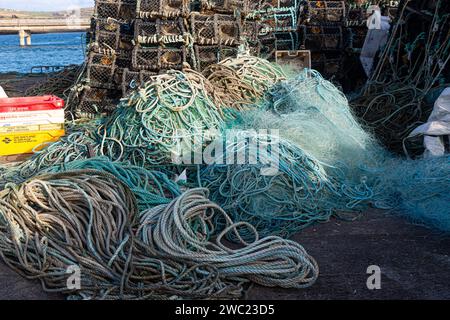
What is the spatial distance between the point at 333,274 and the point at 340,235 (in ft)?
2.04

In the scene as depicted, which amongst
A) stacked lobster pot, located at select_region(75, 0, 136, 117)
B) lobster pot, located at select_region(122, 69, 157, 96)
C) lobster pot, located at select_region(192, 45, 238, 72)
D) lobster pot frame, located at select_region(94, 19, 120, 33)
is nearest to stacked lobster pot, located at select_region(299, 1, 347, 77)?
lobster pot, located at select_region(192, 45, 238, 72)

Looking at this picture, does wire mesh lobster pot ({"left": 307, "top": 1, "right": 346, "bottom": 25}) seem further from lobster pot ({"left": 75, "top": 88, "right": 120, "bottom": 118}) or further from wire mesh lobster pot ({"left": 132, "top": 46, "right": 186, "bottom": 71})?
lobster pot ({"left": 75, "top": 88, "right": 120, "bottom": 118})

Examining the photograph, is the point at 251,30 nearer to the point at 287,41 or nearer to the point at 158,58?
the point at 287,41

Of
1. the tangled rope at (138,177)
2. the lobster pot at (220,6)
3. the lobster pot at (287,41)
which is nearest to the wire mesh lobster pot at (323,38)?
the lobster pot at (287,41)

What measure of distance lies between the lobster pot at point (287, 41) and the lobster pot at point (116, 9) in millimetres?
2762

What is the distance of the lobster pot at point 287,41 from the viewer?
9.12 metres

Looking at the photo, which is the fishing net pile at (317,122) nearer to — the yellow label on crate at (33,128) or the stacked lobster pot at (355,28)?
the yellow label on crate at (33,128)

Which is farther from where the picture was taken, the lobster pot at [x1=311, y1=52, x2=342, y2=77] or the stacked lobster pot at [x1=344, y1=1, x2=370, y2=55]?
the lobster pot at [x1=311, y1=52, x2=342, y2=77]

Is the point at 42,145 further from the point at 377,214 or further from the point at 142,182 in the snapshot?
the point at 377,214

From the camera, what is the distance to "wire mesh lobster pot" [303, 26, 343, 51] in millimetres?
8859

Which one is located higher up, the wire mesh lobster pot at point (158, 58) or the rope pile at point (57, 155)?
the wire mesh lobster pot at point (158, 58)

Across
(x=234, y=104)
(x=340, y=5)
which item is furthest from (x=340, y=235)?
(x=340, y=5)

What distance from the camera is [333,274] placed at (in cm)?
305

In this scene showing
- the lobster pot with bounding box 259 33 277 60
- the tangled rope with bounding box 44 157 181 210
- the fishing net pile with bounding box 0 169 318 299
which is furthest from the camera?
the lobster pot with bounding box 259 33 277 60
